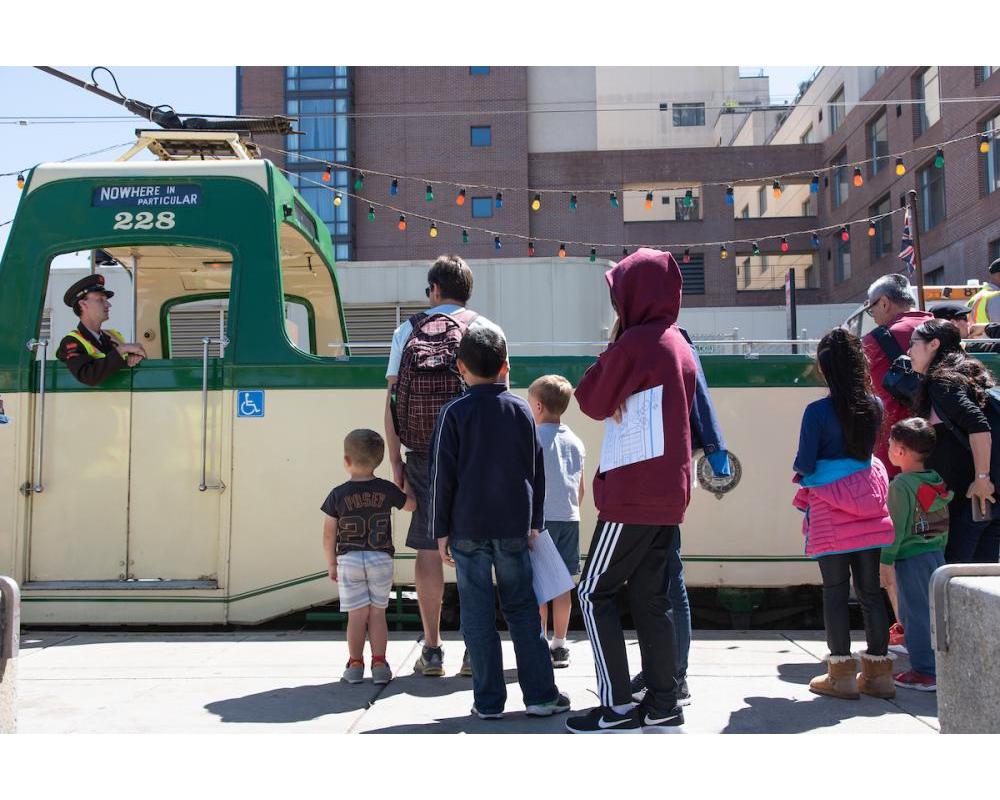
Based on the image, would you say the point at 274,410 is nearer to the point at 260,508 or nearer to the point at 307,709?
the point at 260,508

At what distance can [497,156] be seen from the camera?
43.0 meters

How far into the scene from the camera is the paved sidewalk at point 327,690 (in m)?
3.93

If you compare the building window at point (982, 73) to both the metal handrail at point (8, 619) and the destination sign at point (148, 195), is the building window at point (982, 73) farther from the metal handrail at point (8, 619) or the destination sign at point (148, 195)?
the metal handrail at point (8, 619)

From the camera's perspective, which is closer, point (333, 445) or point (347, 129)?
point (333, 445)

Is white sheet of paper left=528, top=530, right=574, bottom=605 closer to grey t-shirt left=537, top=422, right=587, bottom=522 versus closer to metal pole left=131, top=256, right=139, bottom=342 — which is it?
grey t-shirt left=537, top=422, right=587, bottom=522

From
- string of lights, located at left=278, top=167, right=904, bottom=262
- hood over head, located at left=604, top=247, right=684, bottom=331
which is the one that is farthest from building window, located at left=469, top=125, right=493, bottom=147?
hood over head, located at left=604, top=247, right=684, bottom=331

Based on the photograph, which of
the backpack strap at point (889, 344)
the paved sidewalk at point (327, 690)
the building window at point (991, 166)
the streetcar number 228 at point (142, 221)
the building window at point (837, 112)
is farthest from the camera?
the building window at point (837, 112)

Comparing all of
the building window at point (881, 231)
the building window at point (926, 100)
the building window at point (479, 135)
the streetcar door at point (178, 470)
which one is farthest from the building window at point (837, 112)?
the streetcar door at point (178, 470)

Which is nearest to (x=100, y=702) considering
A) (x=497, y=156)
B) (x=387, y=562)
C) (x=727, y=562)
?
(x=387, y=562)

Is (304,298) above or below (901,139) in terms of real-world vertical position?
below

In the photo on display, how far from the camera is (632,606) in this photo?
3775mm

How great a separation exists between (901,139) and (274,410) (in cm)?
3408

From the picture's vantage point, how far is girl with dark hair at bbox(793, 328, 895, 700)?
4402 mm

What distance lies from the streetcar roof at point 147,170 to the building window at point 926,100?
Result: 31214mm
